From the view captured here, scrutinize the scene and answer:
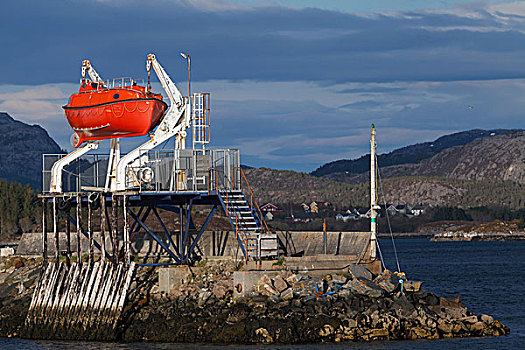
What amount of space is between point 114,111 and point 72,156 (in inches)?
153

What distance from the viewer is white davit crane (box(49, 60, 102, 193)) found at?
157ft

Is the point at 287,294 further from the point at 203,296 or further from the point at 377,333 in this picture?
the point at 377,333

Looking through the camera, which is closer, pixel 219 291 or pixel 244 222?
pixel 219 291

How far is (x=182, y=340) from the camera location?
133 feet

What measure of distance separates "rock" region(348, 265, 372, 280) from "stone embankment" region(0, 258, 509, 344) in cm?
5

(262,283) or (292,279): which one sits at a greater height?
(292,279)

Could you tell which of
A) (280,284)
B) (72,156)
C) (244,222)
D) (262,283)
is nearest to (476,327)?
(280,284)

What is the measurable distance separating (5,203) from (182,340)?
145m

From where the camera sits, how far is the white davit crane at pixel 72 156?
1884 inches

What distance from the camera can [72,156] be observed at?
4831 centimetres

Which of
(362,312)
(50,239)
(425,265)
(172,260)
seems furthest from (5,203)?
(362,312)

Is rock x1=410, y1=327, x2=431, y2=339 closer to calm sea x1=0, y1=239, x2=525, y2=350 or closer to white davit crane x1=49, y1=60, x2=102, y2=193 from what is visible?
calm sea x1=0, y1=239, x2=525, y2=350

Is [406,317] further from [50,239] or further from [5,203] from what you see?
[5,203]

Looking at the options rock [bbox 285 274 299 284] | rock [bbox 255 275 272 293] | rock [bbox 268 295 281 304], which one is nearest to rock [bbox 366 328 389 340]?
rock [bbox 268 295 281 304]
